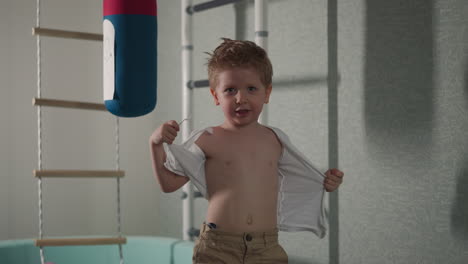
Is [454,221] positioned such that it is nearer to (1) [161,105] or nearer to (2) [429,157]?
(2) [429,157]

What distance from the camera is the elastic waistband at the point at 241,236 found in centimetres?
138

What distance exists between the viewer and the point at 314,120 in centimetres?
209

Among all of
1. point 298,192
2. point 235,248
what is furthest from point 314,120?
point 235,248

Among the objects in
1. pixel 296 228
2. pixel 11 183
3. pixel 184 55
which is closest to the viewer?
pixel 296 228

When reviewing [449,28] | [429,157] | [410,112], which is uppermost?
[449,28]

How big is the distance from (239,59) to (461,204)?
29.9 inches

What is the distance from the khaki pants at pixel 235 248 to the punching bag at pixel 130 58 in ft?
1.50

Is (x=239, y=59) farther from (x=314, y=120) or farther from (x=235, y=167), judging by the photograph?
(x=314, y=120)

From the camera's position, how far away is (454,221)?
5.53 ft

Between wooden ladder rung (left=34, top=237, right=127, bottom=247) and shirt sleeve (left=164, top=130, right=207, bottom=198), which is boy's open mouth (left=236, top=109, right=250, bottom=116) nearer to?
shirt sleeve (left=164, top=130, right=207, bottom=198)

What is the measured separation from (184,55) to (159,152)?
1.10 meters

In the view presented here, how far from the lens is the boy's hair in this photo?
1.42 m

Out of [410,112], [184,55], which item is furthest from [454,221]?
[184,55]

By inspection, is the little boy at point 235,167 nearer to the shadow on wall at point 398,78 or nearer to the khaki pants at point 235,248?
the khaki pants at point 235,248
